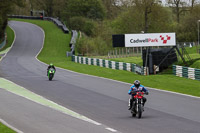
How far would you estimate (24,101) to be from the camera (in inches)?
795

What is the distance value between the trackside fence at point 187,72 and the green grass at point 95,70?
2.02 ft

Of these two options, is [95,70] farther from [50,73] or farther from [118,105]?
[118,105]

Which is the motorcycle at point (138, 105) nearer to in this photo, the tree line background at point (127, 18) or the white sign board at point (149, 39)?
the white sign board at point (149, 39)

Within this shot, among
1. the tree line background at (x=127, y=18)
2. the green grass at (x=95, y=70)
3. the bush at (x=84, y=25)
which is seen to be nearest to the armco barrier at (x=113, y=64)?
the green grass at (x=95, y=70)

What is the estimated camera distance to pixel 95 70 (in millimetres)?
41875

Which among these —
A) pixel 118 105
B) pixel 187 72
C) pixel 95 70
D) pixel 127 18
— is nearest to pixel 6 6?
pixel 95 70

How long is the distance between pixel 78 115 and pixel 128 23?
266 ft

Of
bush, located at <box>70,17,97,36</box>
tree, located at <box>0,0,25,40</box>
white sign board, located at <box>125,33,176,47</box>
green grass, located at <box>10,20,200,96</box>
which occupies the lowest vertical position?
green grass, located at <box>10,20,200,96</box>

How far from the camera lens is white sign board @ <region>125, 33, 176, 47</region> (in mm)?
37812

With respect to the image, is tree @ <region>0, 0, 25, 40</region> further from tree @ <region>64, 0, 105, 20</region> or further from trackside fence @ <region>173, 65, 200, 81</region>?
trackside fence @ <region>173, 65, 200, 81</region>

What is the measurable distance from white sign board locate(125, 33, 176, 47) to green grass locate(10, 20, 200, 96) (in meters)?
2.76

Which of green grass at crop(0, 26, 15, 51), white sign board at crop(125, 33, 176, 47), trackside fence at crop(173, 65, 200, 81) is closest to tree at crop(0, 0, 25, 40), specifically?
green grass at crop(0, 26, 15, 51)

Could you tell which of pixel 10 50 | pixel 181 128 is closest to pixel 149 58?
pixel 181 128

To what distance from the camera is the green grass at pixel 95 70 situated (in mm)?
27188
